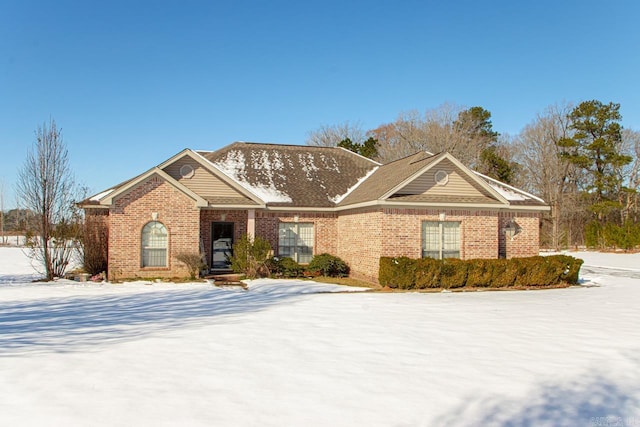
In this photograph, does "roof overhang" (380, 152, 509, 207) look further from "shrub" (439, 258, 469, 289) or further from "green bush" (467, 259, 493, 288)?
"shrub" (439, 258, 469, 289)

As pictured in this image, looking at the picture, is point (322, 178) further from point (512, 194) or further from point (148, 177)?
point (512, 194)

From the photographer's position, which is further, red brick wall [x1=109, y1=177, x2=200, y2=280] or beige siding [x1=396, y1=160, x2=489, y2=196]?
beige siding [x1=396, y1=160, x2=489, y2=196]

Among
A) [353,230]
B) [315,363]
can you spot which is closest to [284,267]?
[353,230]

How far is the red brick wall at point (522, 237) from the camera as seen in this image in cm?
2089

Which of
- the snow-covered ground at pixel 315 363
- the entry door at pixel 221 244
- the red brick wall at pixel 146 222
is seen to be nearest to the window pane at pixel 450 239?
the snow-covered ground at pixel 315 363

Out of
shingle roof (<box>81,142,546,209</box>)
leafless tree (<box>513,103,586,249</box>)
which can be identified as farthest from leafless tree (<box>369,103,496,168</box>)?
shingle roof (<box>81,142,546,209</box>)

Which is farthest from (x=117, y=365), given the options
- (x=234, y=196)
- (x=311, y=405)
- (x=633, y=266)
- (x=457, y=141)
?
(x=457, y=141)

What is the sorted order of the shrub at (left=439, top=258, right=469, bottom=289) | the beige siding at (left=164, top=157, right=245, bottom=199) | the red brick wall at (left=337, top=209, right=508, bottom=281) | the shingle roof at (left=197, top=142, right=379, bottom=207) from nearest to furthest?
1. the shrub at (left=439, top=258, right=469, bottom=289)
2. the red brick wall at (left=337, top=209, right=508, bottom=281)
3. the beige siding at (left=164, top=157, right=245, bottom=199)
4. the shingle roof at (left=197, top=142, right=379, bottom=207)

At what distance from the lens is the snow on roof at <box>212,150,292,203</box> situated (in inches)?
853

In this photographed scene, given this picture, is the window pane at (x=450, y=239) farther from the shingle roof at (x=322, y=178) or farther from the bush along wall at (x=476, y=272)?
the bush along wall at (x=476, y=272)

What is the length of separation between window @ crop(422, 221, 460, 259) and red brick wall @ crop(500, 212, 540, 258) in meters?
2.81

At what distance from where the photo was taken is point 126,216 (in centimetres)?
1853

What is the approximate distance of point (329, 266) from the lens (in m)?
20.9

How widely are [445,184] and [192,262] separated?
393 inches
